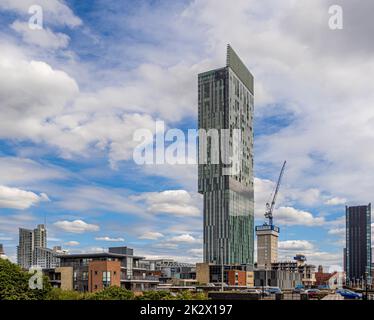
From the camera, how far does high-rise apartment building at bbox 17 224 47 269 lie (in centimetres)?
8446

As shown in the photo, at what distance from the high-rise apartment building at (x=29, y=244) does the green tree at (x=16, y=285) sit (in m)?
33.1

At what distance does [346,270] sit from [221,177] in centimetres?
5824

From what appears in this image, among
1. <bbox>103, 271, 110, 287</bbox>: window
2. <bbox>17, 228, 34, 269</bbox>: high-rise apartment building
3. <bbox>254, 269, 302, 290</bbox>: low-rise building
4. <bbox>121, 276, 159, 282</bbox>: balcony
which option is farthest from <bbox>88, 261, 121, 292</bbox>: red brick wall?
<bbox>254, 269, 302, 290</bbox>: low-rise building

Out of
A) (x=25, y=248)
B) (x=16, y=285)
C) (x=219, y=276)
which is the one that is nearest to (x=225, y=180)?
(x=219, y=276)

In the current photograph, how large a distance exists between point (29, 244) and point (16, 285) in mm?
45386

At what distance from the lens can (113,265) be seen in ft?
229

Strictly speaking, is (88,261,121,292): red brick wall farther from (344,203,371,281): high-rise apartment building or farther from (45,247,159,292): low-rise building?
(344,203,371,281): high-rise apartment building

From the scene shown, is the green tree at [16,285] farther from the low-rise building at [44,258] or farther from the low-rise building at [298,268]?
the low-rise building at [298,268]

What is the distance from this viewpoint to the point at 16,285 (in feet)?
151

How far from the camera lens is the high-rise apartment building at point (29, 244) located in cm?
8446

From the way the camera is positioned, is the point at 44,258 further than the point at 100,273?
Yes

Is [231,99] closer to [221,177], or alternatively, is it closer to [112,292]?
[221,177]

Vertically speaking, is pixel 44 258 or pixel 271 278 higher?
pixel 44 258

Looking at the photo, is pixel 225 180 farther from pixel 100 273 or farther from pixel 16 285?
pixel 16 285
